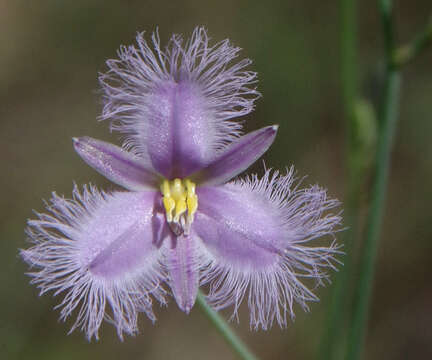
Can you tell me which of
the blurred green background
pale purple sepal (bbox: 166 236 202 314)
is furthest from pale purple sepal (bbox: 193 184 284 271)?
the blurred green background

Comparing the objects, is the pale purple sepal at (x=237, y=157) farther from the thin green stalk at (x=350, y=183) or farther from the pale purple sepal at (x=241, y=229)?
the thin green stalk at (x=350, y=183)

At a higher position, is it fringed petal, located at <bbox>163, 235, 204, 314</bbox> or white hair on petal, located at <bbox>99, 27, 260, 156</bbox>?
white hair on petal, located at <bbox>99, 27, 260, 156</bbox>

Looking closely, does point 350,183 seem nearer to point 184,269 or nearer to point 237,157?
point 237,157

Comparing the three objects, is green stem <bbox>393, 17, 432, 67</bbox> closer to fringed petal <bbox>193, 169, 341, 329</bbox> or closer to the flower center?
fringed petal <bbox>193, 169, 341, 329</bbox>

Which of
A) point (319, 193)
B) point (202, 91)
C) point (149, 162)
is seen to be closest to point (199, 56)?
point (202, 91)

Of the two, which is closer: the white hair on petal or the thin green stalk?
the white hair on petal
